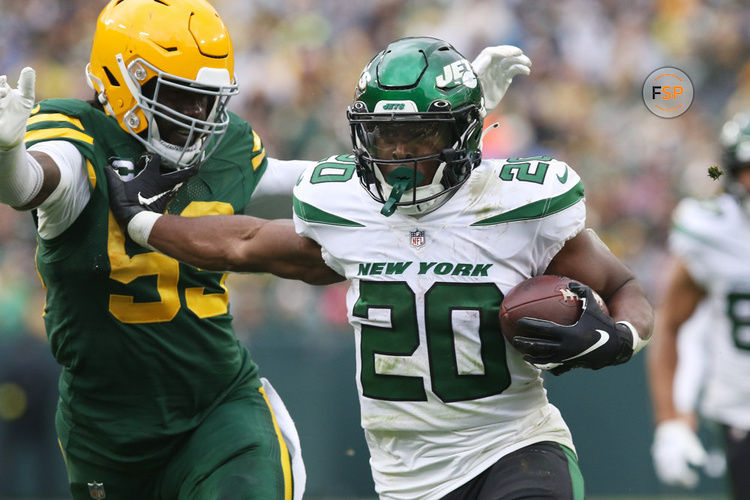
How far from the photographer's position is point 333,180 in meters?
3.26

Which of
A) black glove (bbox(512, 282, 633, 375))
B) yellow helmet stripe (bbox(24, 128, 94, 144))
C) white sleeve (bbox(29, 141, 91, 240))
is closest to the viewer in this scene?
black glove (bbox(512, 282, 633, 375))

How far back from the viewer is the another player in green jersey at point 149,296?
3.56 meters

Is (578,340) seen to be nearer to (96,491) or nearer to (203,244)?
(203,244)

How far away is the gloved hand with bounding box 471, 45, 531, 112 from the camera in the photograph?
3.55 meters

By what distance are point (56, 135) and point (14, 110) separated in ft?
1.61

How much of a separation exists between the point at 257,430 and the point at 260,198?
87cm

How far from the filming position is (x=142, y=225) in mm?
3373

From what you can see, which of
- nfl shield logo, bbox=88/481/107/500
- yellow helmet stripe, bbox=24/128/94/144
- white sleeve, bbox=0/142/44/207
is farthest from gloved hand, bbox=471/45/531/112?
nfl shield logo, bbox=88/481/107/500

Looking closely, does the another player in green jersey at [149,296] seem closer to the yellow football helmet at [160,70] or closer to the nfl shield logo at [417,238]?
the yellow football helmet at [160,70]

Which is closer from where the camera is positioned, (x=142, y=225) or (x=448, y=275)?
(x=448, y=275)

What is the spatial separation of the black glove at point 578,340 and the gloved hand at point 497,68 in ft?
2.94

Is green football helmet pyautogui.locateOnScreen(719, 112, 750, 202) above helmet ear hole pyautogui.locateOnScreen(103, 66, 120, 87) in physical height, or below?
below

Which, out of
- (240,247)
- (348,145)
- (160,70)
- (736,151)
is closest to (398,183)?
(240,247)

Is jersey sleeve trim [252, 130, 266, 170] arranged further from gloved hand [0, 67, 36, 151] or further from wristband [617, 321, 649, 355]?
wristband [617, 321, 649, 355]
